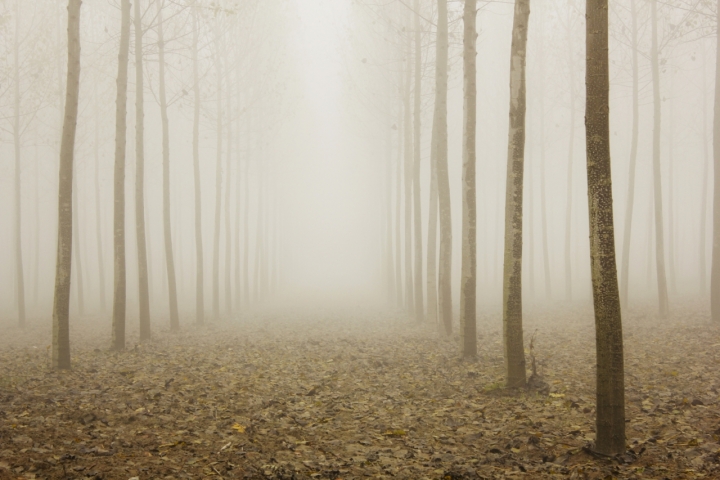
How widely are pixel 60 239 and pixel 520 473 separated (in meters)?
8.17

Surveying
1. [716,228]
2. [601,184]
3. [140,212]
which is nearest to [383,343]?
[140,212]

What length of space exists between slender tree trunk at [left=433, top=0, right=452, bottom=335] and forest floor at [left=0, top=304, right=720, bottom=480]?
4.65 feet

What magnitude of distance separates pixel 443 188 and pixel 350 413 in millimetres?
6973

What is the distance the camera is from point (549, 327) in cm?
1486

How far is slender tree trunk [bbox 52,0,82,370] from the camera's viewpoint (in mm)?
8695

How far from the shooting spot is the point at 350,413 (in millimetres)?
6824

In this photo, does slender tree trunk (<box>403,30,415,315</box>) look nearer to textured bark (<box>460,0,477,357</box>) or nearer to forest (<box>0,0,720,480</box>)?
forest (<box>0,0,720,480</box>)

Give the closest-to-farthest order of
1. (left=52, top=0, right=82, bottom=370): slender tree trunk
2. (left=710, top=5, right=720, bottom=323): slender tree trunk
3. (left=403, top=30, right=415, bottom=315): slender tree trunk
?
(left=52, top=0, right=82, bottom=370): slender tree trunk → (left=710, top=5, right=720, bottom=323): slender tree trunk → (left=403, top=30, right=415, bottom=315): slender tree trunk

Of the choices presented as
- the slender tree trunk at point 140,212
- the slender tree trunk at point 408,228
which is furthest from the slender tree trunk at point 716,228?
the slender tree trunk at point 140,212

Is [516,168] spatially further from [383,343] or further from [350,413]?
[383,343]

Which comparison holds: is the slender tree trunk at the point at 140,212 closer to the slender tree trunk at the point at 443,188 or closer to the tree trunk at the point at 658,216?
the slender tree trunk at the point at 443,188

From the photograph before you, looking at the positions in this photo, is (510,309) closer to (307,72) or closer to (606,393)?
(606,393)

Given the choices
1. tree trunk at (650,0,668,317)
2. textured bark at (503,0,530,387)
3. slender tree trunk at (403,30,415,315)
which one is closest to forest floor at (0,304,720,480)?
textured bark at (503,0,530,387)

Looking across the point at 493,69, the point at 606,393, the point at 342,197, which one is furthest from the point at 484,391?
the point at 342,197
